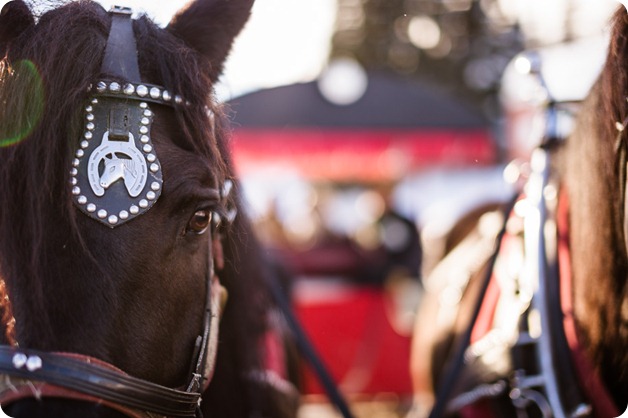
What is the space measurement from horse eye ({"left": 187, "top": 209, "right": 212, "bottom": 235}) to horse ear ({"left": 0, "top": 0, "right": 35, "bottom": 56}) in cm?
52

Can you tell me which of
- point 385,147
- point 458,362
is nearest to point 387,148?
point 385,147

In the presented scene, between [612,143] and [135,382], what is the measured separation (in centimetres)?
115

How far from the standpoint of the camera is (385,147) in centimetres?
947

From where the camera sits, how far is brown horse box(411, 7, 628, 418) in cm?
148

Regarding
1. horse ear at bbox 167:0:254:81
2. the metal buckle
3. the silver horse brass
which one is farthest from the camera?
horse ear at bbox 167:0:254:81

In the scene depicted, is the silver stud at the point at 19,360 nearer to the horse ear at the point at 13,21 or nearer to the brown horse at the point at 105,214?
the brown horse at the point at 105,214

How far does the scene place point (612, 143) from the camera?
144cm

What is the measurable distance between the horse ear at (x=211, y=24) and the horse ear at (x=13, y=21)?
12.7 inches

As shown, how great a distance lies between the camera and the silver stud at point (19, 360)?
1060 millimetres

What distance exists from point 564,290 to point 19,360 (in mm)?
1341

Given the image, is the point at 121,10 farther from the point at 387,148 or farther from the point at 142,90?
the point at 387,148

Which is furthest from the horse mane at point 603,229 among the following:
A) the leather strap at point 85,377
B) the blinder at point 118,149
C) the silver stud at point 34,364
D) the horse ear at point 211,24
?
the silver stud at point 34,364

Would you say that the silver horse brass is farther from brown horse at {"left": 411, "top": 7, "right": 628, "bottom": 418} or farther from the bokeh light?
brown horse at {"left": 411, "top": 7, "right": 628, "bottom": 418}

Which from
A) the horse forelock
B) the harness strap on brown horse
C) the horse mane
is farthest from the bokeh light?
the harness strap on brown horse
